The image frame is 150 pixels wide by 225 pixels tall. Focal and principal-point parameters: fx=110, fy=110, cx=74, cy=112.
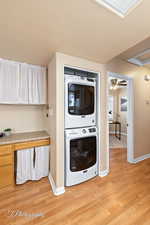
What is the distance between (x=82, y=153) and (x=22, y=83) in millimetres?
1792

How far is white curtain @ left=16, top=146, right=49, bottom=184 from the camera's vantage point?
1.94 metres

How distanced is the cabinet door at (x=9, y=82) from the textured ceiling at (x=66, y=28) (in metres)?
0.21

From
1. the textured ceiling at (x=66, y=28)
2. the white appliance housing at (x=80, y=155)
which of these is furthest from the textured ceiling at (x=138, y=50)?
the white appliance housing at (x=80, y=155)

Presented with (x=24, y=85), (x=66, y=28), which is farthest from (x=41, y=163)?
(x=66, y=28)

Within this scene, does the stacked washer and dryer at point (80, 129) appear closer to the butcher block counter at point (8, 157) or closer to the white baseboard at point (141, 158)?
the butcher block counter at point (8, 157)

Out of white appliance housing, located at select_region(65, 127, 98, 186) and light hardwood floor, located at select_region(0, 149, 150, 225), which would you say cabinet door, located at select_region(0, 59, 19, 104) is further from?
light hardwood floor, located at select_region(0, 149, 150, 225)

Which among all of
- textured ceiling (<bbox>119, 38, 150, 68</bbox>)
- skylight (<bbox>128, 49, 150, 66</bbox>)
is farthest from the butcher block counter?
skylight (<bbox>128, 49, 150, 66</bbox>)

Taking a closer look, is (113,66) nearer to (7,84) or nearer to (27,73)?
(27,73)

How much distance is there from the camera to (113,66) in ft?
7.96

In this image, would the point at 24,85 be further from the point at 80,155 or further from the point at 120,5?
the point at 120,5

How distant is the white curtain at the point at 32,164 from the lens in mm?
1938

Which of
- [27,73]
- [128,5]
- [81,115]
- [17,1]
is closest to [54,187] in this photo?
[81,115]

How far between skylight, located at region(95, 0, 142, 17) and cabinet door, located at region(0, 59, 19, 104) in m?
1.78

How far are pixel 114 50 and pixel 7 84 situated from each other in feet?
6.53
